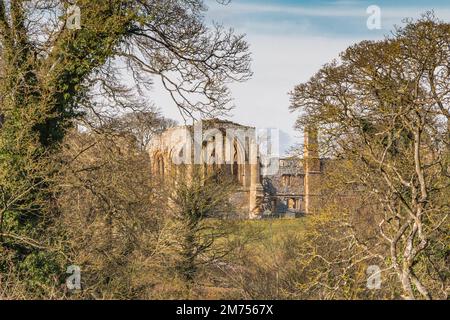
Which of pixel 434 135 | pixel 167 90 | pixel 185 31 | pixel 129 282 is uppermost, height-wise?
pixel 185 31

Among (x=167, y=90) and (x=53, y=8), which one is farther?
(x=167, y=90)

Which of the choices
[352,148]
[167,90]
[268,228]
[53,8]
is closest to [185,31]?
[167,90]

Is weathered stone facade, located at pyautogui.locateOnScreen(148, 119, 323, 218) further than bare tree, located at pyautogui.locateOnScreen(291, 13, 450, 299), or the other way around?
weathered stone facade, located at pyautogui.locateOnScreen(148, 119, 323, 218)

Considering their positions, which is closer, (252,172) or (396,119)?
(396,119)

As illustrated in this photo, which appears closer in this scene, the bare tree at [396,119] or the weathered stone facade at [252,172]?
the bare tree at [396,119]

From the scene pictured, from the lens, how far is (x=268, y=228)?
87.0 feet

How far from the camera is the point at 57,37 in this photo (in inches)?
644

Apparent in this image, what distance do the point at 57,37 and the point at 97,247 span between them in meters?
4.68
